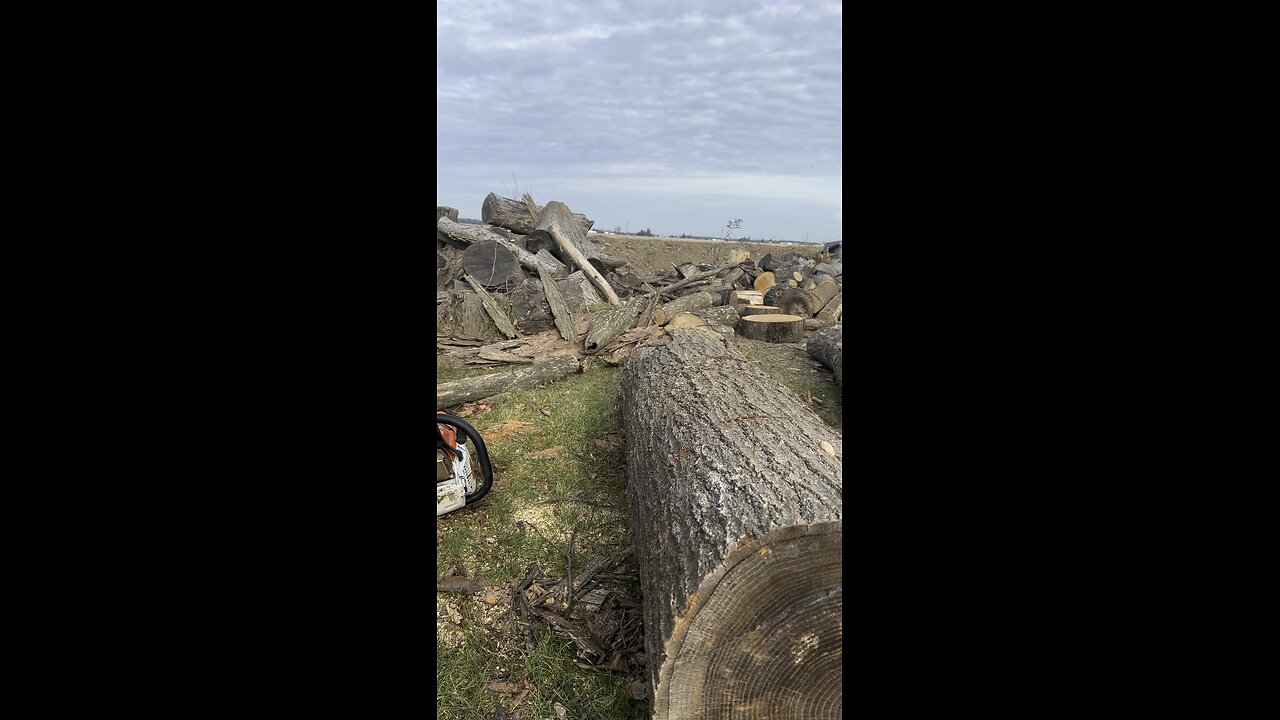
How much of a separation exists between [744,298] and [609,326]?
143 inches

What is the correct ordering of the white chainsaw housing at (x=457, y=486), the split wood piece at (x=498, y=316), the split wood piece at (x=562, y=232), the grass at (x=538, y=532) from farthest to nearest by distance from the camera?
the split wood piece at (x=562, y=232) < the split wood piece at (x=498, y=316) < the white chainsaw housing at (x=457, y=486) < the grass at (x=538, y=532)

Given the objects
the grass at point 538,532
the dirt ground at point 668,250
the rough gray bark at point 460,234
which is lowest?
the grass at point 538,532

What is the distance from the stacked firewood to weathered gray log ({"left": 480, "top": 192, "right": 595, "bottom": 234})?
0.02 metres

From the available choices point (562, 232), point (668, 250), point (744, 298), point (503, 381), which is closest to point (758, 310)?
point (744, 298)

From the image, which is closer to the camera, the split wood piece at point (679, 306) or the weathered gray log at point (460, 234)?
the split wood piece at point (679, 306)

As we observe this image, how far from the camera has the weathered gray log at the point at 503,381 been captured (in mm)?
5918

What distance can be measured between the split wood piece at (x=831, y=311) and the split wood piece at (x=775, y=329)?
4.88 ft

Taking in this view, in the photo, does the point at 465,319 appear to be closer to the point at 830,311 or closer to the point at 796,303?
the point at 796,303

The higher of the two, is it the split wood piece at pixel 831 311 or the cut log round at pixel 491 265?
the cut log round at pixel 491 265

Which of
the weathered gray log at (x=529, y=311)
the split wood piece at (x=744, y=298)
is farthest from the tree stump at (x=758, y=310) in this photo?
the weathered gray log at (x=529, y=311)

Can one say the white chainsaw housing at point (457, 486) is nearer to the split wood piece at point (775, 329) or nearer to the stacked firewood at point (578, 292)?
the stacked firewood at point (578, 292)
